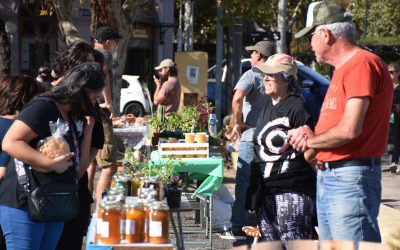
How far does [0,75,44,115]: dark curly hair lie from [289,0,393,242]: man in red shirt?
1.87m

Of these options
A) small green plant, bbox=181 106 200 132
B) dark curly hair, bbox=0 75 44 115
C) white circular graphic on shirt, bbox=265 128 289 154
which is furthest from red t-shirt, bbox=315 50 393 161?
small green plant, bbox=181 106 200 132

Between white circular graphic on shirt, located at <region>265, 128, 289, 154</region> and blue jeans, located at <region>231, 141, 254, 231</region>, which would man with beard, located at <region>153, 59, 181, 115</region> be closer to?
blue jeans, located at <region>231, 141, 254, 231</region>

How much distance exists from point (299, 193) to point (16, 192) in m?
1.92

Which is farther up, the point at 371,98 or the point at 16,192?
the point at 371,98

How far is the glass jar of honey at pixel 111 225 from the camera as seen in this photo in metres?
5.00

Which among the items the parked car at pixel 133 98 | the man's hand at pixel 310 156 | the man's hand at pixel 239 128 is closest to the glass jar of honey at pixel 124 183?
the man's hand at pixel 310 156

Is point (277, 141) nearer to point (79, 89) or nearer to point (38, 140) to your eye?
point (79, 89)

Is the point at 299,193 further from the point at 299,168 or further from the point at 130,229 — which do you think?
the point at 130,229

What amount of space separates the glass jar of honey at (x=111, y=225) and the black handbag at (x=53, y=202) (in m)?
0.43

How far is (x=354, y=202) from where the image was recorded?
5.07m

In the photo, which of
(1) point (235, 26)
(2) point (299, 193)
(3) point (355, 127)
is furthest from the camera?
(1) point (235, 26)

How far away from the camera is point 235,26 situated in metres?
24.7

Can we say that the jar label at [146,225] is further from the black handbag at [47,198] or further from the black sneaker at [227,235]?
the black sneaker at [227,235]

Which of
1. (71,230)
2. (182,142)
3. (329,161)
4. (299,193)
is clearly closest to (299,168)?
(299,193)
